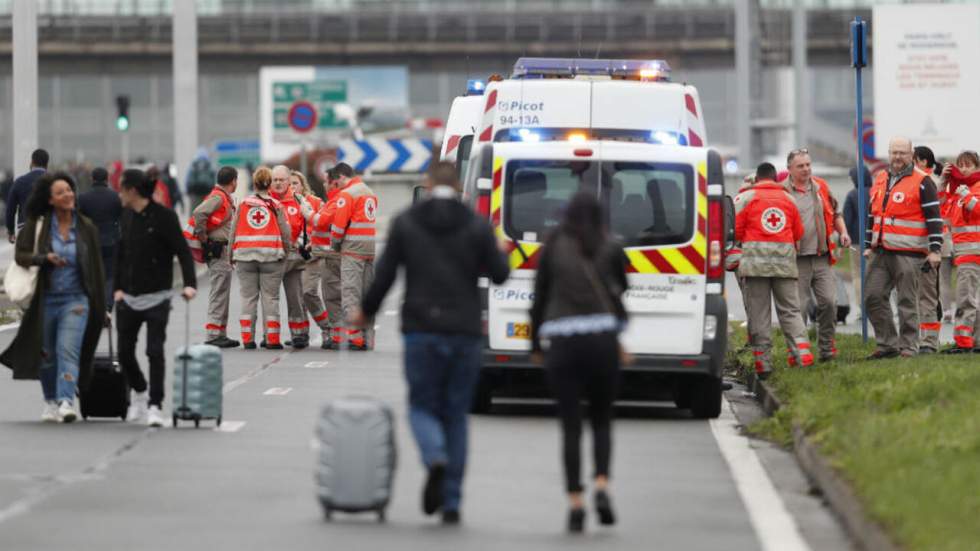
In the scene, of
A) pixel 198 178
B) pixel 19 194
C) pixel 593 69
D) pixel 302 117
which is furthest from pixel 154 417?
pixel 198 178

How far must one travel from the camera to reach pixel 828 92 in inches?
4345

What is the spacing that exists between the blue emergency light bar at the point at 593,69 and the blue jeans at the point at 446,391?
29.8 ft

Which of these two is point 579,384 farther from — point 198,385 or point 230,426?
point 230,426

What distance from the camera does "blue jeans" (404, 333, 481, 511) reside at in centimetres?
1042

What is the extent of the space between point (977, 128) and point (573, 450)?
35851 millimetres

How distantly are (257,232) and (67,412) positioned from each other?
7.51 metres

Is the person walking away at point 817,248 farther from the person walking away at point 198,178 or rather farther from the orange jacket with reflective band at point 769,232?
the person walking away at point 198,178

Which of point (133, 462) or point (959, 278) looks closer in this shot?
point (133, 462)

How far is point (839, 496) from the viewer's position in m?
11.0

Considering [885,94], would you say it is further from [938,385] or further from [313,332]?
[938,385]

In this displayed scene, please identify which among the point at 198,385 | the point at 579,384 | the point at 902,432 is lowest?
the point at 902,432

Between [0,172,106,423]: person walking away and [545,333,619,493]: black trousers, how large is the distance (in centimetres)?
555

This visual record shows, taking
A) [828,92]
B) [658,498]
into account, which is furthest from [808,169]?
[828,92]

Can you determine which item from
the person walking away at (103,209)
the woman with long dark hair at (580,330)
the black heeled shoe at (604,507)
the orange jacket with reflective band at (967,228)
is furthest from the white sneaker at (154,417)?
the orange jacket with reflective band at (967,228)
